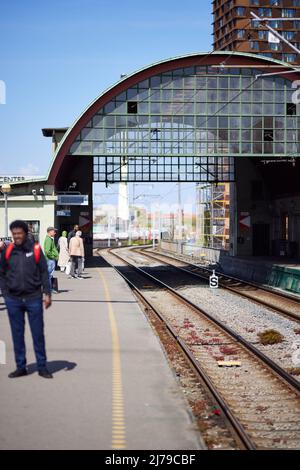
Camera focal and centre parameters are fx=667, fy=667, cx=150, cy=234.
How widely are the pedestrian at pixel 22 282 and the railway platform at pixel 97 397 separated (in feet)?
2.16

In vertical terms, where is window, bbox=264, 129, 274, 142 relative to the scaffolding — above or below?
above

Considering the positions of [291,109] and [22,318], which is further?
[291,109]

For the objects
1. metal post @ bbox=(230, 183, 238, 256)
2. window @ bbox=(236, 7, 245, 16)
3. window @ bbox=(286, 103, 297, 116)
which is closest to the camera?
window @ bbox=(286, 103, 297, 116)

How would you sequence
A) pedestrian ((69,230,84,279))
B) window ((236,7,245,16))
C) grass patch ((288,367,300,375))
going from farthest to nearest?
window ((236,7,245,16))
pedestrian ((69,230,84,279))
grass patch ((288,367,300,375))

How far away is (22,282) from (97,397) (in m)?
1.57

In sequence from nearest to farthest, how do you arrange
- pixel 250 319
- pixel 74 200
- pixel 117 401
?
1. pixel 117 401
2. pixel 250 319
3. pixel 74 200

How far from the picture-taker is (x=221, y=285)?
27.2 metres

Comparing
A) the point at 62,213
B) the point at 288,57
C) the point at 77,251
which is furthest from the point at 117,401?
the point at 288,57

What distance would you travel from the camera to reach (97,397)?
24.0ft

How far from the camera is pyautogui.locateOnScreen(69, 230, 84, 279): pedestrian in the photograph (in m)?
23.2

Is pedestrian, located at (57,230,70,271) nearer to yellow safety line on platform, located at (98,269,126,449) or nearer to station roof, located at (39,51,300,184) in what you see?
yellow safety line on platform, located at (98,269,126,449)

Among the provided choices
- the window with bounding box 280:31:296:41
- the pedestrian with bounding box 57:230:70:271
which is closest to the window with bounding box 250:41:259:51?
the window with bounding box 280:31:296:41

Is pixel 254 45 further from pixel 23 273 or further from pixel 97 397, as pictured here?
pixel 97 397
